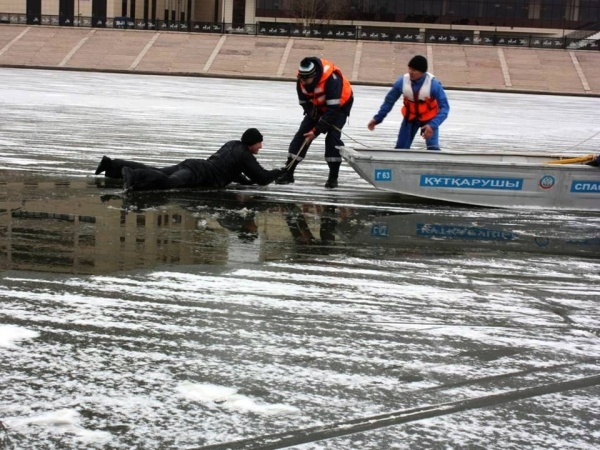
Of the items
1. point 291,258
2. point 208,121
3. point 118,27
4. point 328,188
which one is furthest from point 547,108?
point 118,27

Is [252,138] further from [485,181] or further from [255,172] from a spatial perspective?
[485,181]

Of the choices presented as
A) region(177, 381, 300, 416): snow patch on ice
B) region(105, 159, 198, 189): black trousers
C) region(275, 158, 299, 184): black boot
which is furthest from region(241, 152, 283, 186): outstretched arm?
region(177, 381, 300, 416): snow patch on ice

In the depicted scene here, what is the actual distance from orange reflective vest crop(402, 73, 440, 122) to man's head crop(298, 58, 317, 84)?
103 centimetres

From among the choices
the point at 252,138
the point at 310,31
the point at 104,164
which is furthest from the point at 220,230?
the point at 310,31

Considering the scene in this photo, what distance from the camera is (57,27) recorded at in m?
48.5

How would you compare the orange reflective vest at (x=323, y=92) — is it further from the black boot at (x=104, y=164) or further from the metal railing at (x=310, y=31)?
the metal railing at (x=310, y=31)

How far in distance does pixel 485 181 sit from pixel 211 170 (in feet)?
9.19

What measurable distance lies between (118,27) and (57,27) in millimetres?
3630

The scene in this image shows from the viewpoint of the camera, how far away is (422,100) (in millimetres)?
8719

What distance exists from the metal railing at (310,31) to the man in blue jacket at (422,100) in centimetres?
3967

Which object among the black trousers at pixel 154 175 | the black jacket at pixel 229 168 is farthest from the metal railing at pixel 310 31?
the black trousers at pixel 154 175

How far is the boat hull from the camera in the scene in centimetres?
789

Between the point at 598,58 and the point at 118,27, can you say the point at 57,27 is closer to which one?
the point at 118,27

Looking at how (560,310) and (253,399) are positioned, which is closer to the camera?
(253,399)
